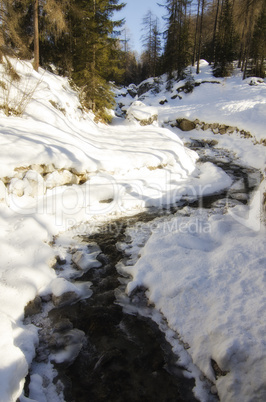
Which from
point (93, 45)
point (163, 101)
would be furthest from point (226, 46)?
point (93, 45)

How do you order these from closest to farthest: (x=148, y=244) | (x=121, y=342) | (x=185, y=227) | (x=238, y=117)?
(x=121, y=342), (x=148, y=244), (x=185, y=227), (x=238, y=117)

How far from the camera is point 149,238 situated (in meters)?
4.96

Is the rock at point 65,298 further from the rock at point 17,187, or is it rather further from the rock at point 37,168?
the rock at point 37,168

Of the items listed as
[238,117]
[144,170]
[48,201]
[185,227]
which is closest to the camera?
[185,227]

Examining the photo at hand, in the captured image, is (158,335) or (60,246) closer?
(158,335)

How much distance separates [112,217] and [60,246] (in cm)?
175

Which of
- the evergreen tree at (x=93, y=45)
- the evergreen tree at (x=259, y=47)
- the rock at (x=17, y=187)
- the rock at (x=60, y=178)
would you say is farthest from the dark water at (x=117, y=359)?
the evergreen tree at (x=259, y=47)

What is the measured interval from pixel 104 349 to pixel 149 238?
2449 mm

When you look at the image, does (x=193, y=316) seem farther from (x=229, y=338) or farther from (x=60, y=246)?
(x=60, y=246)

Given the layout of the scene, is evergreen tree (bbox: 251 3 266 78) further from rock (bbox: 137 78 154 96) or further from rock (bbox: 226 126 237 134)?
rock (bbox: 137 78 154 96)

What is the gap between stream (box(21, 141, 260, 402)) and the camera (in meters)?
2.39

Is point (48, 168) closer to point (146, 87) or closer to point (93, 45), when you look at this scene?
point (93, 45)

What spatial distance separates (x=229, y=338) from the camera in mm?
2424

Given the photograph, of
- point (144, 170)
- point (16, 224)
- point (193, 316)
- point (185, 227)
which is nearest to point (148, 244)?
point (185, 227)
